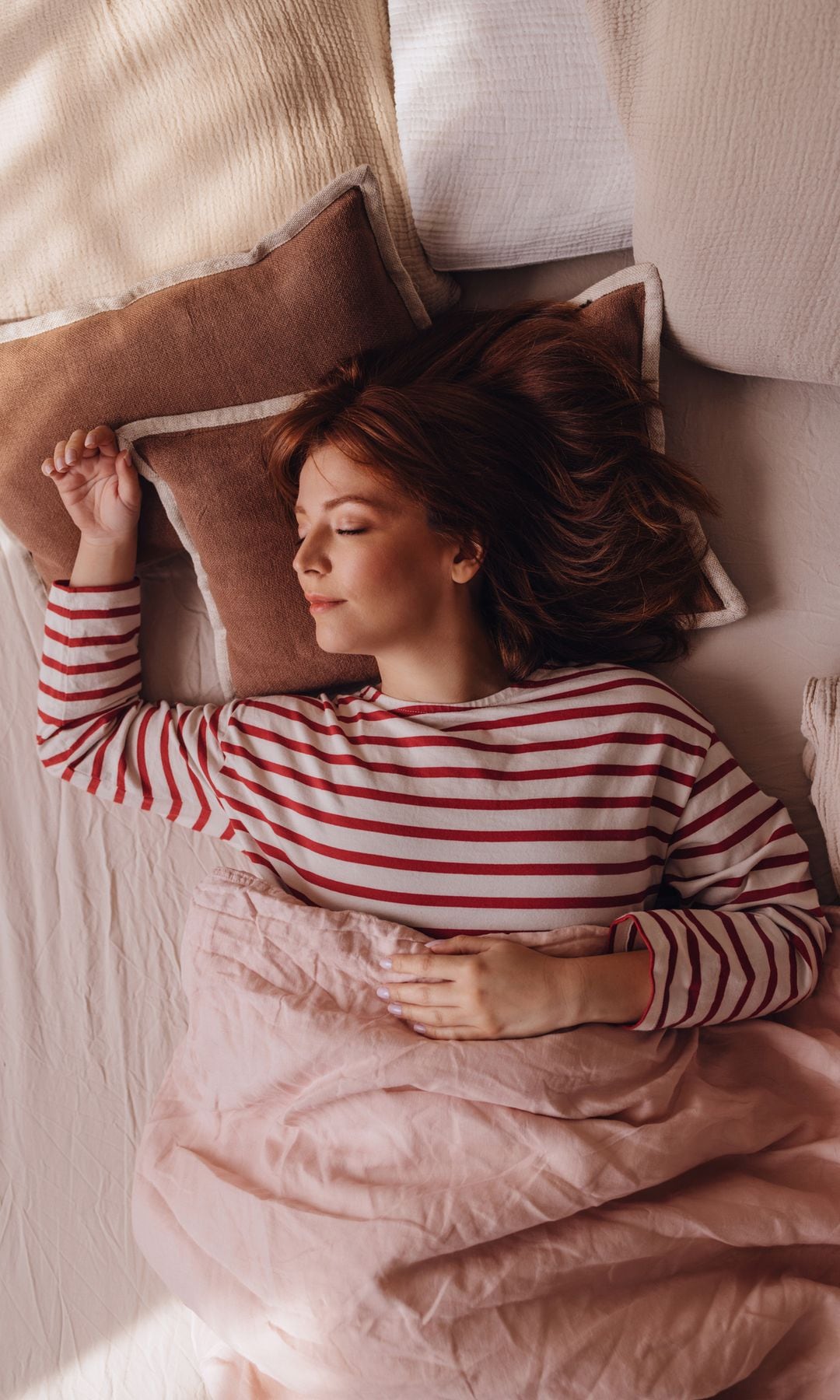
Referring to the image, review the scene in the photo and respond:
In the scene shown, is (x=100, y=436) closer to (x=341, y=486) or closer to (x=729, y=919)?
(x=341, y=486)

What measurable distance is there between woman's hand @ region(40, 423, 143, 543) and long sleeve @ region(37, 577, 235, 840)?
0.08 meters

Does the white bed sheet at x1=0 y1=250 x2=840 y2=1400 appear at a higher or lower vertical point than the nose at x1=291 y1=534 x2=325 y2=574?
lower

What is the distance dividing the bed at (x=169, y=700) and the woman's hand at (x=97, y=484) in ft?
0.46

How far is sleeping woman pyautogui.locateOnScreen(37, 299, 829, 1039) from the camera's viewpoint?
0.99 metres

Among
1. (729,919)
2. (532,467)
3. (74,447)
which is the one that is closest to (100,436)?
(74,447)

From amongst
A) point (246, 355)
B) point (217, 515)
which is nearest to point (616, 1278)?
point (217, 515)

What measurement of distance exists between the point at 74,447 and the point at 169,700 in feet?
1.16

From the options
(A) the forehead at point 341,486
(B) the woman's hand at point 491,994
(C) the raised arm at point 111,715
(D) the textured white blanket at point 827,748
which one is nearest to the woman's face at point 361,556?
(A) the forehead at point 341,486

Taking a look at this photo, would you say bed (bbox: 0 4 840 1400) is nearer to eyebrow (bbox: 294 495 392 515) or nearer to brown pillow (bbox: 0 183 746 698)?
brown pillow (bbox: 0 183 746 698)

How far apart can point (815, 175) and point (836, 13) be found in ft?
0.41

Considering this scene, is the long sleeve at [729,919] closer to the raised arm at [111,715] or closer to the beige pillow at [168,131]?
the raised arm at [111,715]

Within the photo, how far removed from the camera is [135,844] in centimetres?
120

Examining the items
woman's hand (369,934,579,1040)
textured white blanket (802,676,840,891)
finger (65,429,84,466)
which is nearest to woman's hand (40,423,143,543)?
finger (65,429,84,466)

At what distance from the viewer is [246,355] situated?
1041mm
